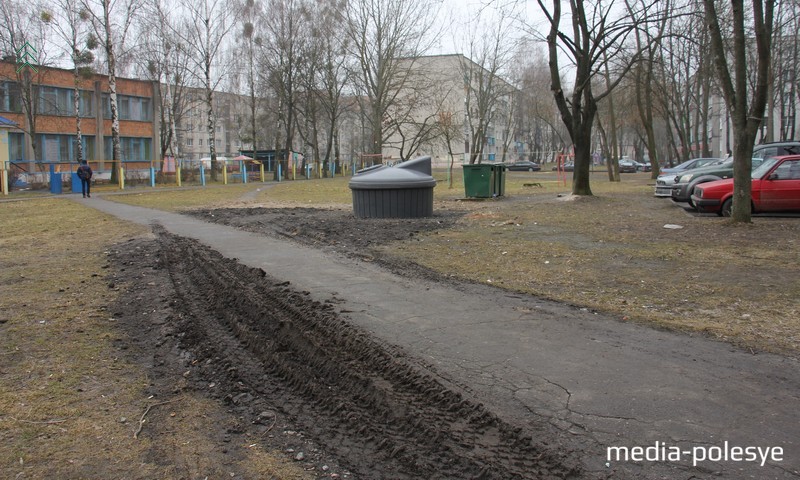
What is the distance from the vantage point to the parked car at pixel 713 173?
741 inches

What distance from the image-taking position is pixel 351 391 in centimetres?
423

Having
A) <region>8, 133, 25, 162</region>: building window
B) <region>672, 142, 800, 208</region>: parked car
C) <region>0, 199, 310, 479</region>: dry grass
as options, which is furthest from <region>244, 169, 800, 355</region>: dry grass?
<region>8, 133, 25, 162</region>: building window

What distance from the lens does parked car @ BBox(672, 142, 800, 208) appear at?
1881 cm

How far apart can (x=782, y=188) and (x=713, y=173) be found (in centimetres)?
515

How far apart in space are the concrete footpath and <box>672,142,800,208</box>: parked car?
1415cm

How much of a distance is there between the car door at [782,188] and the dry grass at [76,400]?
558 inches

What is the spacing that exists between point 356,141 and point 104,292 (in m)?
92.0

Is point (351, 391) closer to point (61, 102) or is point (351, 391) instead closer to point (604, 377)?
point (604, 377)

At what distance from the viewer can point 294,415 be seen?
12.9ft

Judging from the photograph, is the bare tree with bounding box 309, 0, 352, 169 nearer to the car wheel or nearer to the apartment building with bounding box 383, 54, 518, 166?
the apartment building with bounding box 383, 54, 518, 166

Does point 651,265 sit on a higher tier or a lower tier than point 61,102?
lower

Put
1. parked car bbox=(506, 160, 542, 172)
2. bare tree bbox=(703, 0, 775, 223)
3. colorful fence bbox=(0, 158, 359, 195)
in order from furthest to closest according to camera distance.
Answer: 1. parked car bbox=(506, 160, 542, 172)
2. colorful fence bbox=(0, 158, 359, 195)
3. bare tree bbox=(703, 0, 775, 223)

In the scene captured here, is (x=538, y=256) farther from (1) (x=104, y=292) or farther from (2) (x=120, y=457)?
(2) (x=120, y=457)

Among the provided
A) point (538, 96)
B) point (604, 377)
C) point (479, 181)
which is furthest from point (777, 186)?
point (538, 96)
